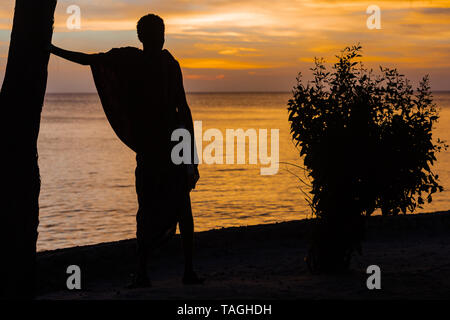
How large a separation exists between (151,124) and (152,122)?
0.08 feet

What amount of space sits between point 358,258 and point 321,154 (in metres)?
2.24

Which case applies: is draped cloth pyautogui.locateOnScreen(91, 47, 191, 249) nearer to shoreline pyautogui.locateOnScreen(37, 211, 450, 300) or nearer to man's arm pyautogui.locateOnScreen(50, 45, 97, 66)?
man's arm pyautogui.locateOnScreen(50, 45, 97, 66)

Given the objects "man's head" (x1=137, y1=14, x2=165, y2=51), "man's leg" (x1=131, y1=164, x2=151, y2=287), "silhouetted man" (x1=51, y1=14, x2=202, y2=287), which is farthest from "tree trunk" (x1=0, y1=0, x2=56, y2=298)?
"man's leg" (x1=131, y1=164, x2=151, y2=287)

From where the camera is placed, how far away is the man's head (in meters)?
6.54

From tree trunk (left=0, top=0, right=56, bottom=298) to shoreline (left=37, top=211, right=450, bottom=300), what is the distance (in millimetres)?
884

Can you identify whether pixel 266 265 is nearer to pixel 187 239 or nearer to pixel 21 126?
pixel 187 239

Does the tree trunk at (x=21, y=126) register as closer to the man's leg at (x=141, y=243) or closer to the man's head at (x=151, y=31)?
the man's head at (x=151, y=31)

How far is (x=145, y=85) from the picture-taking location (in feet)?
21.7

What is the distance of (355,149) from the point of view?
728cm

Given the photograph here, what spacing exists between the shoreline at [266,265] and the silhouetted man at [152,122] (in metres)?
0.58

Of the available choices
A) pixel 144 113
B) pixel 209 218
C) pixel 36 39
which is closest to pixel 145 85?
pixel 144 113

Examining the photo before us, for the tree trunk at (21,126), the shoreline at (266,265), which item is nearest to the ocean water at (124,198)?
the shoreline at (266,265)

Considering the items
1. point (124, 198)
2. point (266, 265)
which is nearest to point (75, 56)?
point (266, 265)

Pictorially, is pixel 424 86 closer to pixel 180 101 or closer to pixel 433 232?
pixel 180 101
